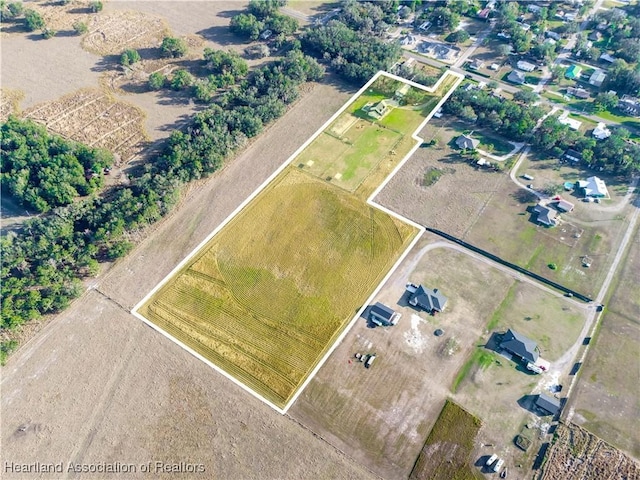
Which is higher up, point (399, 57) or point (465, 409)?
point (399, 57)

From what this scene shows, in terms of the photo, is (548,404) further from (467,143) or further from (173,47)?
(173,47)

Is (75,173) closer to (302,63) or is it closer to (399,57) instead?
(302,63)

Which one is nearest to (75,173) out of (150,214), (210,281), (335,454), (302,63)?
(150,214)

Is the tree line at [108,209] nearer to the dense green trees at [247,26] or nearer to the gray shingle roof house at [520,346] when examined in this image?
the dense green trees at [247,26]

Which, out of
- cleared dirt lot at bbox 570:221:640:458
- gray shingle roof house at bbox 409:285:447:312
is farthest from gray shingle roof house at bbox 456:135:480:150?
cleared dirt lot at bbox 570:221:640:458

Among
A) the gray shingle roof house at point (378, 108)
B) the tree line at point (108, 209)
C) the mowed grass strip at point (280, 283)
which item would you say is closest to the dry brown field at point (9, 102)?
the tree line at point (108, 209)

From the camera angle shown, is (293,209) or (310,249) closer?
(310,249)

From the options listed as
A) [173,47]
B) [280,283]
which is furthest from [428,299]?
[173,47]
